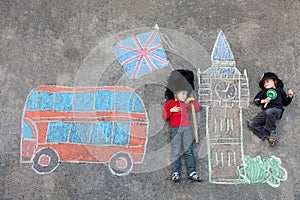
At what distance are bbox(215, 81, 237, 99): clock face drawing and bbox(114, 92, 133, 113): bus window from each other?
1221 millimetres

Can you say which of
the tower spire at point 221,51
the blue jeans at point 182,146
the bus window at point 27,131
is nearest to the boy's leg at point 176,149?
the blue jeans at point 182,146

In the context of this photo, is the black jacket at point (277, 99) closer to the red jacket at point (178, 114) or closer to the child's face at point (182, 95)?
the red jacket at point (178, 114)

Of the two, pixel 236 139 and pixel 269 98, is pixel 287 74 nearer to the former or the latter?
pixel 269 98

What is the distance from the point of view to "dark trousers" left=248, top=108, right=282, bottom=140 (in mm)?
6004

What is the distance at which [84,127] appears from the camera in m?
6.02

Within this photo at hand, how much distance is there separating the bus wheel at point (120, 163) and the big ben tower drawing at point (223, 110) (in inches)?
42.0

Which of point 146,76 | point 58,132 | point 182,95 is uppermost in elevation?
point 146,76

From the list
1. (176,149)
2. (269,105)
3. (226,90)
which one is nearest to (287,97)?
(269,105)

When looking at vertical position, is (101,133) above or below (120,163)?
above

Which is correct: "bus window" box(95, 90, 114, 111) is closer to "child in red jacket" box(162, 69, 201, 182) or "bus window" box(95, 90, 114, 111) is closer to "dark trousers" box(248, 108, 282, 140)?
"child in red jacket" box(162, 69, 201, 182)

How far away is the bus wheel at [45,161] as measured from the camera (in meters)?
5.83

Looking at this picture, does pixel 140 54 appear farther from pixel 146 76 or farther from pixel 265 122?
pixel 265 122

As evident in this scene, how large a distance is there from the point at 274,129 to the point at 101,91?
2385 millimetres

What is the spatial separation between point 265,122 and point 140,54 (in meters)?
1.97
